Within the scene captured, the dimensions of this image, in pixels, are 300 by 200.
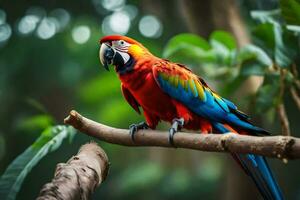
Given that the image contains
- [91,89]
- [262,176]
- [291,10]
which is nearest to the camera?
[262,176]

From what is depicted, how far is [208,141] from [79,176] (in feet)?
1.11

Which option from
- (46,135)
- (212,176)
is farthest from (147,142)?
(212,176)

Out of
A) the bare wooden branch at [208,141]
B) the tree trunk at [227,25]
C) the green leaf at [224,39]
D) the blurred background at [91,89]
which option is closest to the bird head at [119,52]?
the bare wooden branch at [208,141]

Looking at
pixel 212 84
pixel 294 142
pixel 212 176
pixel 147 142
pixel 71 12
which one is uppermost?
pixel 294 142

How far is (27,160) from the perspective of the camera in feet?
6.12

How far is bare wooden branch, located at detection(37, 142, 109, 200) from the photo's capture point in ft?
3.59

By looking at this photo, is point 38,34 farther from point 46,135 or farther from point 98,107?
point 46,135

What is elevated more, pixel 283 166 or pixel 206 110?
pixel 206 110

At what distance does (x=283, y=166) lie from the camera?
13.1 ft

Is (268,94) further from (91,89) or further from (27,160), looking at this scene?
(91,89)

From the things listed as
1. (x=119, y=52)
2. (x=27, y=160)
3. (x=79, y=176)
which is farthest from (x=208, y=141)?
(x=27, y=160)

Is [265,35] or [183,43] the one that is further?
[183,43]

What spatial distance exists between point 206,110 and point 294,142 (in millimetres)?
788

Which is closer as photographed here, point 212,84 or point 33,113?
point 212,84
